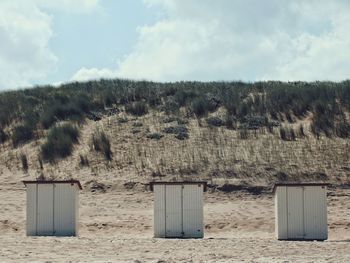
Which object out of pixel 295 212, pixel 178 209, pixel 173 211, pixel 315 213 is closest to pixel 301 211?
pixel 295 212

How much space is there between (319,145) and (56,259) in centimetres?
2200

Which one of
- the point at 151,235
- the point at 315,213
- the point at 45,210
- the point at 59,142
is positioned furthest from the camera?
the point at 59,142

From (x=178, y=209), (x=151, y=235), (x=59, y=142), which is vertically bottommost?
(x=151, y=235)

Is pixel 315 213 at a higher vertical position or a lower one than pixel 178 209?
lower

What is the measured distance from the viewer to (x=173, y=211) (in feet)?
84.0

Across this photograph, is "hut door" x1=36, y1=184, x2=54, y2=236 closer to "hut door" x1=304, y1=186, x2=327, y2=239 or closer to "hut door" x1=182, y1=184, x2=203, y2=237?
"hut door" x1=182, y1=184, x2=203, y2=237

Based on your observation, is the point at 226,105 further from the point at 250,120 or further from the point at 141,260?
the point at 141,260

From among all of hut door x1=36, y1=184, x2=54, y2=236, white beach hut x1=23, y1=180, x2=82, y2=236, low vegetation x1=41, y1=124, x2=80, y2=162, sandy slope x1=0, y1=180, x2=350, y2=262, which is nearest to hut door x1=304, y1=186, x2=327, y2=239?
sandy slope x1=0, y1=180, x2=350, y2=262

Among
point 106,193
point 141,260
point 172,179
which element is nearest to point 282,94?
point 172,179

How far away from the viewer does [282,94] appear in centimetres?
4453

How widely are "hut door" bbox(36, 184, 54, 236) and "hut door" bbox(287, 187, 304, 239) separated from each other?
297 inches

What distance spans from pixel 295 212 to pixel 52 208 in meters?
7.72

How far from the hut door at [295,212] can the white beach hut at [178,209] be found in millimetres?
2780

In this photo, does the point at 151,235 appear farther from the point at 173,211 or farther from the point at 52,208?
the point at 52,208
